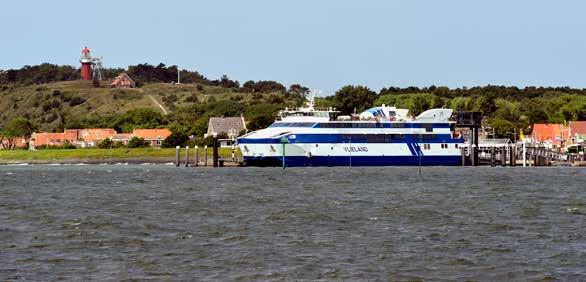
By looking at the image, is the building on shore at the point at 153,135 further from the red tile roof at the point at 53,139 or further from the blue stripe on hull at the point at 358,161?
the blue stripe on hull at the point at 358,161

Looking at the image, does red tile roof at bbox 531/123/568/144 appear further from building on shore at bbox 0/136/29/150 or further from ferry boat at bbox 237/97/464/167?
building on shore at bbox 0/136/29/150

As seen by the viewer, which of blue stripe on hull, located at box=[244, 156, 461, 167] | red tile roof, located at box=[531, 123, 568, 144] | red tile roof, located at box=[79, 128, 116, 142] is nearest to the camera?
blue stripe on hull, located at box=[244, 156, 461, 167]

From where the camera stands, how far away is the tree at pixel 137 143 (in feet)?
486

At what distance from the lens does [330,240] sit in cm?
3519

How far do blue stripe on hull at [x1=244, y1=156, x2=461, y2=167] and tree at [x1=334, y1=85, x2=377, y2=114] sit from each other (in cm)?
4524

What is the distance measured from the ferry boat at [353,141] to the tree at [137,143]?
4062 cm

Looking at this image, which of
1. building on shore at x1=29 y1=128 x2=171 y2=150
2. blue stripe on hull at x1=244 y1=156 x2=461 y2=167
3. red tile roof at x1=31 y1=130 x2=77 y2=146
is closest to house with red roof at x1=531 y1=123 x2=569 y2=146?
blue stripe on hull at x1=244 y1=156 x2=461 y2=167

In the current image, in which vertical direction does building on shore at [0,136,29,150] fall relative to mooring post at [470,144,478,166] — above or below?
above

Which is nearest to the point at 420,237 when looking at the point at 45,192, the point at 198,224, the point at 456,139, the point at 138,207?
the point at 198,224

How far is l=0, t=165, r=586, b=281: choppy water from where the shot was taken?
28969 millimetres

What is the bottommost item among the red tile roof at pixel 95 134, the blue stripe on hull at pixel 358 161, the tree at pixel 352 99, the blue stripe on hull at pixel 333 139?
the blue stripe on hull at pixel 358 161

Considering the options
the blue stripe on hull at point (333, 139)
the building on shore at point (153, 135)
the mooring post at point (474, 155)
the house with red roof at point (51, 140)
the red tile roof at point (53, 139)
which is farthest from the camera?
the red tile roof at point (53, 139)

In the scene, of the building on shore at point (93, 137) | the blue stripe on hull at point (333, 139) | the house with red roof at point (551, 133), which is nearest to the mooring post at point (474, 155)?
the blue stripe on hull at point (333, 139)

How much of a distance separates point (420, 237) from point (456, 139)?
76.2 m
